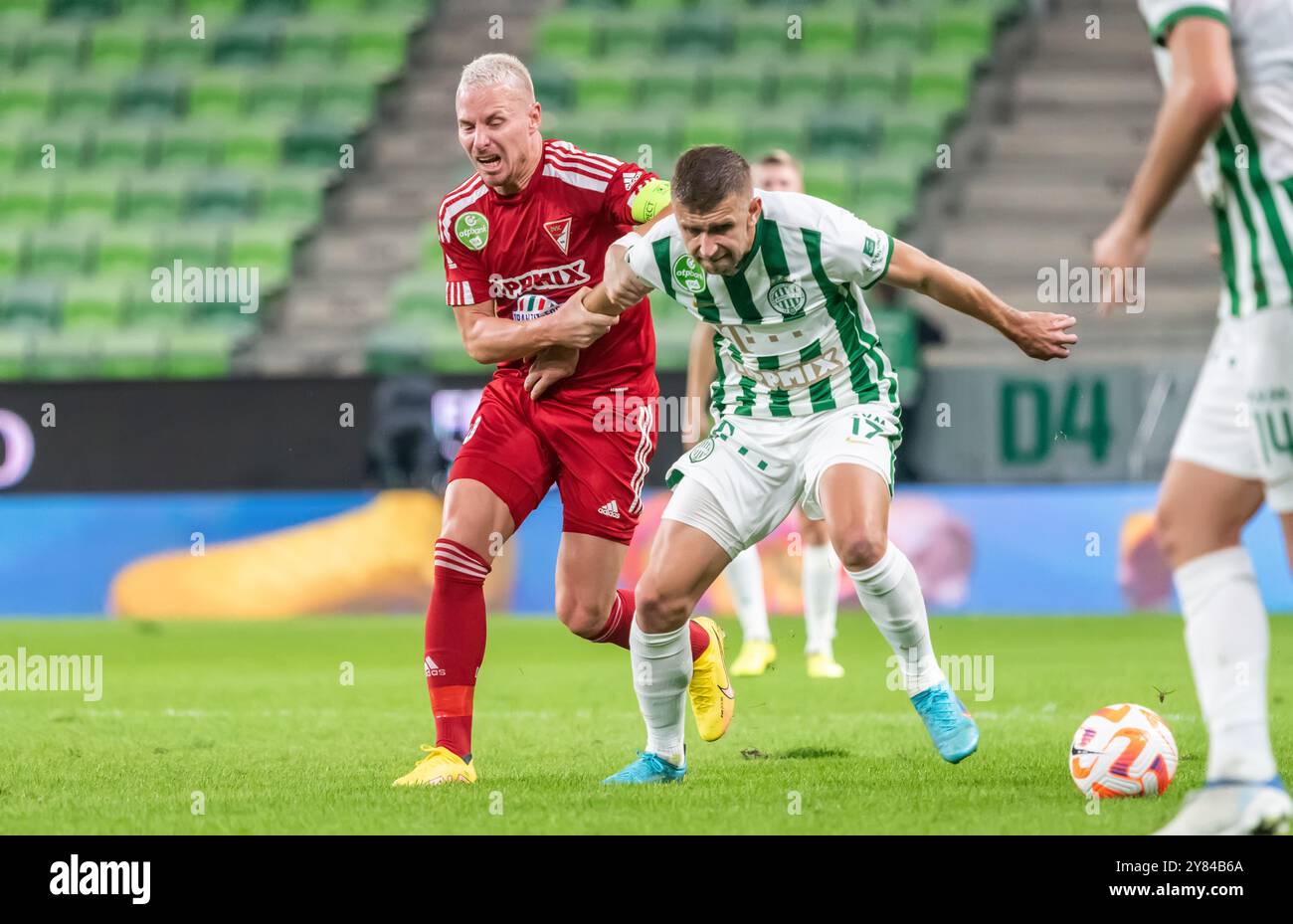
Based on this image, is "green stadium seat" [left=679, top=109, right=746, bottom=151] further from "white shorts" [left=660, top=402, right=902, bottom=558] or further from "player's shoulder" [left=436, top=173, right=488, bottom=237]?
"white shorts" [left=660, top=402, right=902, bottom=558]

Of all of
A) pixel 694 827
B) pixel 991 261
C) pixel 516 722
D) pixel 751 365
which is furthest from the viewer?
pixel 991 261

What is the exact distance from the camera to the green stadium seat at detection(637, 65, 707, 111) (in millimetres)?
16344

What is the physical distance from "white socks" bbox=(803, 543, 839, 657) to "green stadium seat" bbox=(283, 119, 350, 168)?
30.5 feet

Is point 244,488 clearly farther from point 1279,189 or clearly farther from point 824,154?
point 1279,189

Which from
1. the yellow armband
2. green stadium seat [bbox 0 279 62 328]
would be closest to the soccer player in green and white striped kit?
the yellow armband

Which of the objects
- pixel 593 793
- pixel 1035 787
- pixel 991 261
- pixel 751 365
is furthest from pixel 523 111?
pixel 991 261

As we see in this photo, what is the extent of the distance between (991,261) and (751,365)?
974 centimetres

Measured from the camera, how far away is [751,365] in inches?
207

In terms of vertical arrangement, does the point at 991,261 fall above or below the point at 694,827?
above

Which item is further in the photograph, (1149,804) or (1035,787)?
(1035,787)

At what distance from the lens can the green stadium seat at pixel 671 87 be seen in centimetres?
1634

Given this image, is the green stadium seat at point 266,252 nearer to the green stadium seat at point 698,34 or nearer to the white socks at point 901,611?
the green stadium seat at point 698,34

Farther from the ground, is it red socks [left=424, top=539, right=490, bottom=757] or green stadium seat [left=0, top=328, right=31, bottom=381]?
green stadium seat [left=0, top=328, right=31, bottom=381]

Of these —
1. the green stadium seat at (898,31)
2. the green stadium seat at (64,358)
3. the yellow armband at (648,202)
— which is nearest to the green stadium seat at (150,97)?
the green stadium seat at (64,358)
